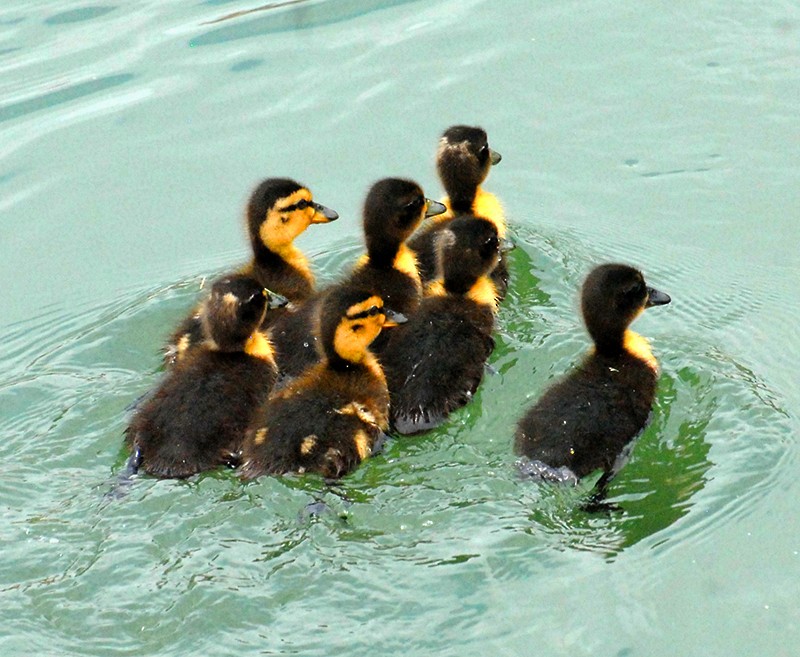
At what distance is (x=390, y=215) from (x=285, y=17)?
3944 millimetres

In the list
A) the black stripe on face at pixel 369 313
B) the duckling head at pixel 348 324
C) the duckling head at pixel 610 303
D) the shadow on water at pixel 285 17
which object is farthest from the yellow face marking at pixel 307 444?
the shadow on water at pixel 285 17

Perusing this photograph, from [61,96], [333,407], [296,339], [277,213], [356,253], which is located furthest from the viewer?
[61,96]

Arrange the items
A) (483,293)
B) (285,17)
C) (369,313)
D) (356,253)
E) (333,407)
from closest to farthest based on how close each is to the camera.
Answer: (333,407)
(369,313)
(483,293)
(356,253)
(285,17)

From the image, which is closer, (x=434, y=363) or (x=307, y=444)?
(x=307, y=444)

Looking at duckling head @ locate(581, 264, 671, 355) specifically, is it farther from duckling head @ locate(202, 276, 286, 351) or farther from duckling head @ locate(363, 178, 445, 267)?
duckling head @ locate(202, 276, 286, 351)

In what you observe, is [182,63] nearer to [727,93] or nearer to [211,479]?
[727,93]

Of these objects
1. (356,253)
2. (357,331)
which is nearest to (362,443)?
(357,331)

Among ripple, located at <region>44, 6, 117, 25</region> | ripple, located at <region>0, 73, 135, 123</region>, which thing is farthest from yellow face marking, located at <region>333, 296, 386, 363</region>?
ripple, located at <region>44, 6, 117, 25</region>

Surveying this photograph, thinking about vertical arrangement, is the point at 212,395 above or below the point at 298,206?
below

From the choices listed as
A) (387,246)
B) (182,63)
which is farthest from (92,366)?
(182,63)

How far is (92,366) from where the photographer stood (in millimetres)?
7426

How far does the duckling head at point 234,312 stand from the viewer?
6574 mm

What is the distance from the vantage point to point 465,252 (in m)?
7.20

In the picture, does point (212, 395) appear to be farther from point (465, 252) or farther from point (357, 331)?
point (465, 252)
